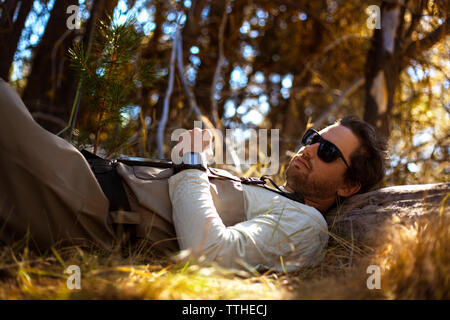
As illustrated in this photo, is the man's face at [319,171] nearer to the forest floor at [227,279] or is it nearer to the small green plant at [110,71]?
the forest floor at [227,279]

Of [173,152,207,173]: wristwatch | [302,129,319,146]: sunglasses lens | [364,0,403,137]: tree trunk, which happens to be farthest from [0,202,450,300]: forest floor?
[364,0,403,137]: tree trunk

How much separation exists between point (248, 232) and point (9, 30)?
173 cm

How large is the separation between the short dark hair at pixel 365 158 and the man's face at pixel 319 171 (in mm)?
39

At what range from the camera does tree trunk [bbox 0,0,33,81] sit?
6.67 feet

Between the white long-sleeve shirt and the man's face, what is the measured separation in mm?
229

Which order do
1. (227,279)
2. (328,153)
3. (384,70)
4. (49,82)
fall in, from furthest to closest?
(49,82)
(384,70)
(328,153)
(227,279)

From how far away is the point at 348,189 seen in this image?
2.02m

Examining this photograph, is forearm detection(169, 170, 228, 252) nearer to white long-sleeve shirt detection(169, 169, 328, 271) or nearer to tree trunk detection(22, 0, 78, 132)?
white long-sleeve shirt detection(169, 169, 328, 271)

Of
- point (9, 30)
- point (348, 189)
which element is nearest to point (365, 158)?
point (348, 189)

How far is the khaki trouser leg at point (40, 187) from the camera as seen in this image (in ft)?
4.40

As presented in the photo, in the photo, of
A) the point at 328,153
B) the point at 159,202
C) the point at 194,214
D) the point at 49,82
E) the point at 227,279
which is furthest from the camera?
the point at 49,82

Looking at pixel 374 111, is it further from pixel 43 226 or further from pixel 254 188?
pixel 43 226

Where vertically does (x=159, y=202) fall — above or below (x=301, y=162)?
below

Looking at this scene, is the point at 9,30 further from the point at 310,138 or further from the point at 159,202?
the point at 310,138
